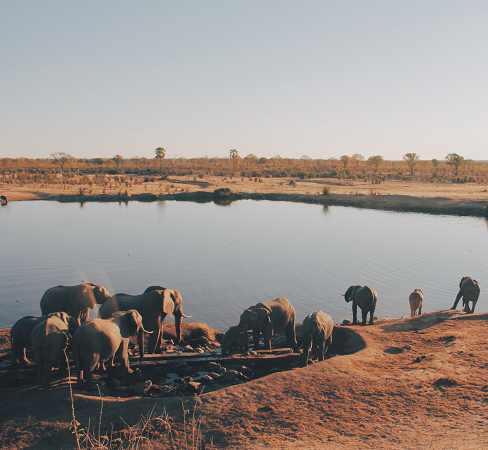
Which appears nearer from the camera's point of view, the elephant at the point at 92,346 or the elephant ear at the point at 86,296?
the elephant at the point at 92,346

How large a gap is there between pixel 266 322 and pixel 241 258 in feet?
37.5

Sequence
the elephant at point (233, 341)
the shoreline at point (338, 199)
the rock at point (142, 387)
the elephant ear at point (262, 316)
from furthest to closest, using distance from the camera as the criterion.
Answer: the shoreline at point (338, 199) < the elephant ear at point (262, 316) < the elephant at point (233, 341) < the rock at point (142, 387)

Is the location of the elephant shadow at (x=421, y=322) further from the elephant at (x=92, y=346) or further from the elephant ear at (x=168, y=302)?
the elephant at (x=92, y=346)

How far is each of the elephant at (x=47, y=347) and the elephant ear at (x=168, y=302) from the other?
8.41ft

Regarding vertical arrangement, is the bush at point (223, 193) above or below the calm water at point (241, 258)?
above

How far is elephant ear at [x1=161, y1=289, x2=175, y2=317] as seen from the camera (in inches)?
367

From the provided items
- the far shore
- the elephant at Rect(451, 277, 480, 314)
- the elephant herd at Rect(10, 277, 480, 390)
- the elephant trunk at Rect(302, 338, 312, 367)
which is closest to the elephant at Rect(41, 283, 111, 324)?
the elephant herd at Rect(10, 277, 480, 390)

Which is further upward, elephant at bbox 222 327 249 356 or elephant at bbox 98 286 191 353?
elephant at bbox 98 286 191 353

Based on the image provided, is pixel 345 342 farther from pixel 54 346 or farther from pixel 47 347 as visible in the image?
pixel 47 347

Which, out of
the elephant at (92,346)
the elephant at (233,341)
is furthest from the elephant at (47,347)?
the elephant at (233,341)

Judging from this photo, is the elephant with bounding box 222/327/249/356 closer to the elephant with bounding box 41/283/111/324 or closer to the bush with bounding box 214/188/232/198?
the elephant with bounding box 41/283/111/324

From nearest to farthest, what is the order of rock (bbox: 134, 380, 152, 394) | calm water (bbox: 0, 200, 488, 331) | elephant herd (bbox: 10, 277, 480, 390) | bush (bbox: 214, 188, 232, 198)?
1. elephant herd (bbox: 10, 277, 480, 390)
2. rock (bbox: 134, 380, 152, 394)
3. calm water (bbox: 0, 200, 488, 331)
4. bush (bbox: 214, 188, 232, 198)

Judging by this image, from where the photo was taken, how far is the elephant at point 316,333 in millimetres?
8219

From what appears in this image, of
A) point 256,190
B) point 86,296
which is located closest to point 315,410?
point 86,296
